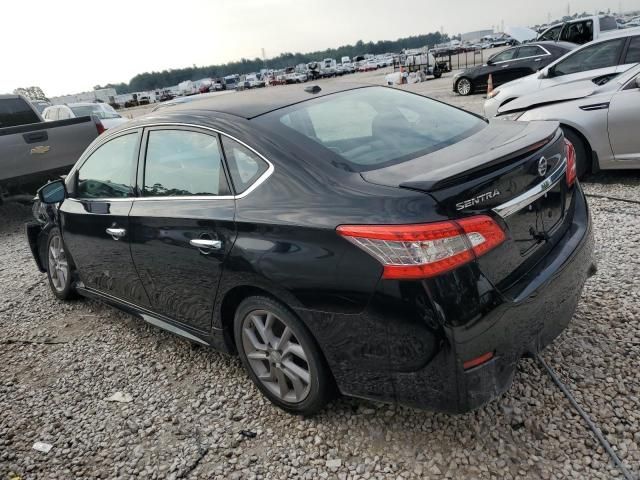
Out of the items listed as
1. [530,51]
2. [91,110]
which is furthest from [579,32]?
[91,110]

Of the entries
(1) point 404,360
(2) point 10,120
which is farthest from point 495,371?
(2) point 10,120

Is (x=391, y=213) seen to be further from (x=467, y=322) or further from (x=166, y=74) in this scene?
(x=166, y=74)

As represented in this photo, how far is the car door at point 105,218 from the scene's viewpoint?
3295 mm

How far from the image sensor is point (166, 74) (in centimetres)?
15550

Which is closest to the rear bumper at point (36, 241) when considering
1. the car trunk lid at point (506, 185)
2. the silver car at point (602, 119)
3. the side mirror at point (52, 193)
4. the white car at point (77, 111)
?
the side mirror at point (52, 193)

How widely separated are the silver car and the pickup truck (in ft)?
20.6

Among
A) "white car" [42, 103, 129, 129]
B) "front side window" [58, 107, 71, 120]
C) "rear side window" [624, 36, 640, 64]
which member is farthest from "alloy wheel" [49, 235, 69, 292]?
"front side window" [58, 107, 71, 120]

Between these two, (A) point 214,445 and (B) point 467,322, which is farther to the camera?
(A) point 214,445

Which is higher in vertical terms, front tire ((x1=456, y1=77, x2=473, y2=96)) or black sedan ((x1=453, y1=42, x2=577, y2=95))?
black sedan ((x1=453, y1=42, x2=577, y2=95))

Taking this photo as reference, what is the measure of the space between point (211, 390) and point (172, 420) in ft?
0.95

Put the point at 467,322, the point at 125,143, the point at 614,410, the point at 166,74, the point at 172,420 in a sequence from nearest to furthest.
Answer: the point at 467,322 < the point at 614,410 < the point at 172,420 < the point at 125,143 < the point at 166,74

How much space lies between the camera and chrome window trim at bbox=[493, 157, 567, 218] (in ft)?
6.89

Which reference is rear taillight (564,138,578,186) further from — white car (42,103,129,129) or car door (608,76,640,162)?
white car (42,103,129,129)

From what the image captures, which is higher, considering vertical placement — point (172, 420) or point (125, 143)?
point (125, 143)
